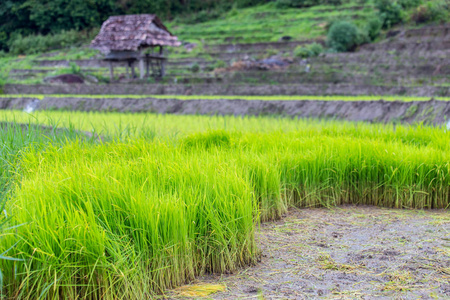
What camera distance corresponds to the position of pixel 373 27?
2070 centimetres

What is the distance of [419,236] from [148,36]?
1759 centimetres

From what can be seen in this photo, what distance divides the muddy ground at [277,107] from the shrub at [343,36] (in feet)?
36.4

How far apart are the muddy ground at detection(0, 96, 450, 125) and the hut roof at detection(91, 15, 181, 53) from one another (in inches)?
263

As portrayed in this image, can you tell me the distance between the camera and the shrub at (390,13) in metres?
22.2

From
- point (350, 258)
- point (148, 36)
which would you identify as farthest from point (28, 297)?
point (148, 36)

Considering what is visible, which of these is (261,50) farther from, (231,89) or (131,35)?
(231,89)

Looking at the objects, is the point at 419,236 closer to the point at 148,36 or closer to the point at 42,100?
the point at 42,100

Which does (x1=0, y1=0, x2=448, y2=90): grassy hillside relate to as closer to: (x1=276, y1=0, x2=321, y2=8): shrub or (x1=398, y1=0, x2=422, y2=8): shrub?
(x1=398, y1=0, x2=422, y2=8): shrub

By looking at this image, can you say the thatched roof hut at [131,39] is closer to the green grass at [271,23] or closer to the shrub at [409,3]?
the green grass at [271,23]

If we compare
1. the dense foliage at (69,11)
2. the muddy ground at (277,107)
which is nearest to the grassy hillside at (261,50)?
the dense foliage at (69,11)

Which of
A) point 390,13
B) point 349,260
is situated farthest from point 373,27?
point 349,260

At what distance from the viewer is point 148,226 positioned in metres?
2.02

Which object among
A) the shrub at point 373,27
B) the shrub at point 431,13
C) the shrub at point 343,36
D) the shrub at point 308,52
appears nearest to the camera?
the shrub at point 308,52

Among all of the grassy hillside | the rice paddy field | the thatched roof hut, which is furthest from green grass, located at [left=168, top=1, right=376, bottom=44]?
the rice paddy field
